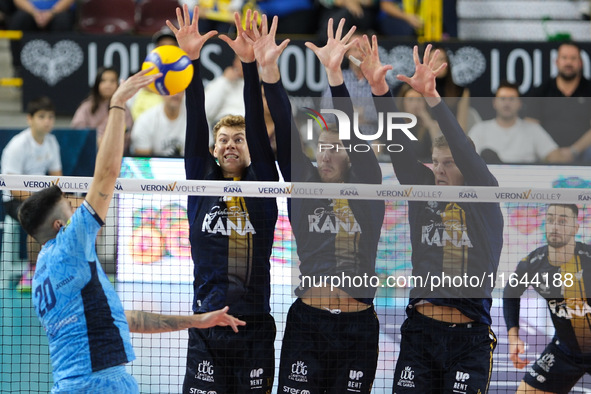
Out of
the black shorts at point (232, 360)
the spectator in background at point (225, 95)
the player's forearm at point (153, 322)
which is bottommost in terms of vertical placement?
the black shorts at point (232, 360)

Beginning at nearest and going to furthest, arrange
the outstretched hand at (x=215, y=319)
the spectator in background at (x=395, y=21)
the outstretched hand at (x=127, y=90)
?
the outstretched hand at (x=127, y=90) < the outstretched hand at (x=215, y=319) < the spectator in background at (x=395, y=21)

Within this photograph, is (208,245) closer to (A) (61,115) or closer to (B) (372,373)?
(B) (372,373)

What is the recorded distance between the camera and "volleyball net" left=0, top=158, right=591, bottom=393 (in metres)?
6.56

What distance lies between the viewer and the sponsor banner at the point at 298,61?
12977 millimetres

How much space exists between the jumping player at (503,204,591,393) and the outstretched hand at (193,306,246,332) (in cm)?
249

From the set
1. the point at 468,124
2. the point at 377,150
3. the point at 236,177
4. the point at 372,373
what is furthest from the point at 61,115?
the point at 372,373

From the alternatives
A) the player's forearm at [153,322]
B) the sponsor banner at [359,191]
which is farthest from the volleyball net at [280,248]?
the player's forearm at [153,322]

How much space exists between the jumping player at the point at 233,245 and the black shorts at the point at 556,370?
92.8 inches

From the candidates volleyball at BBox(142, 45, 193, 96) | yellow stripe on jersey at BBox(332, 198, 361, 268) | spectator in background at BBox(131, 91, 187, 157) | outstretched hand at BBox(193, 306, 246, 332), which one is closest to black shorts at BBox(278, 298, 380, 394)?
yellow stripe on jersey at BBox(332, 198, 361, 268)

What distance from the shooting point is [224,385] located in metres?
6.44

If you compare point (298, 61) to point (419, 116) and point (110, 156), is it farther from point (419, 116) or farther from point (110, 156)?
point (110, 156)

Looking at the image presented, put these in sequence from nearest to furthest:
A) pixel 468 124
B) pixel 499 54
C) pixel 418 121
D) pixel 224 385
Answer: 1. pixel 224 385
2. pixel 418 121
3. pixel 468 124
4. pixel 499 54

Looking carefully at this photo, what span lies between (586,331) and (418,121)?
3.76m

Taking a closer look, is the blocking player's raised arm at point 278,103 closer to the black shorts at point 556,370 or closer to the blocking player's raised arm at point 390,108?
the blocking player's raised arm at point 390,108
